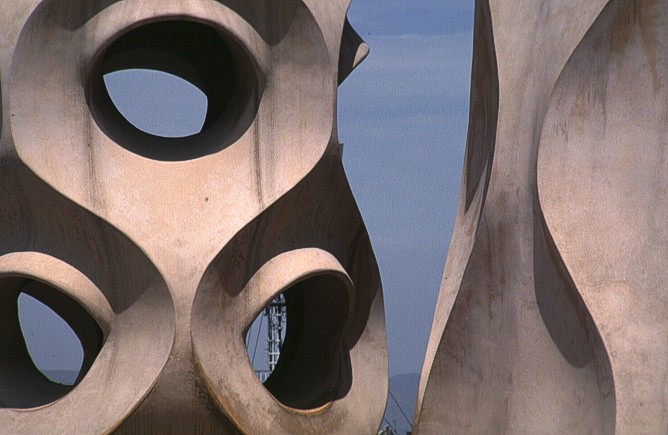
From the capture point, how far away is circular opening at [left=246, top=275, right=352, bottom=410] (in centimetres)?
1263

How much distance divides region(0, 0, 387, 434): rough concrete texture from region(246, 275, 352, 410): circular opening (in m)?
0.32

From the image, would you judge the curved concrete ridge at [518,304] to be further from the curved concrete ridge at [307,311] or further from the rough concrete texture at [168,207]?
the rough concrete texture at [168,207]

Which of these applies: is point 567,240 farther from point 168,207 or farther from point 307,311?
point 307,311

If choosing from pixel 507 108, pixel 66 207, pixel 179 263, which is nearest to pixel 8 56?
pixel 66 207

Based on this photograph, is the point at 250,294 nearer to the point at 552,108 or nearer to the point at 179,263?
the point at 179,263

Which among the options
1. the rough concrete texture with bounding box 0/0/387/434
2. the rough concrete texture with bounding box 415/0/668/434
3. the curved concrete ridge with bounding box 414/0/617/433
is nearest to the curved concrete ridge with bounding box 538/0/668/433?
the rough concrete texture with bounding box 415/0/668/434

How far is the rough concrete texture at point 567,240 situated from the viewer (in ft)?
32.7

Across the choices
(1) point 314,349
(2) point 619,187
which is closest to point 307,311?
(1) point 314,349

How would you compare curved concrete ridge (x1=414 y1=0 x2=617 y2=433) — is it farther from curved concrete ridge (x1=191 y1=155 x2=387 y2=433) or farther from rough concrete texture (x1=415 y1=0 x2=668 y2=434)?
curved concrete ridge (x1=191 y1=155 x2=387 y2=433)

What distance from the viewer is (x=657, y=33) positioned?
1013 cm

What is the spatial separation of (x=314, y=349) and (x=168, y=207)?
2.39m

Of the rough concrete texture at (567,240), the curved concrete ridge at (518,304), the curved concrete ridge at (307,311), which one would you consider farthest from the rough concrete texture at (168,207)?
the rough concrete texture at (567,240)

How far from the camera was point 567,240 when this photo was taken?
1031 cm

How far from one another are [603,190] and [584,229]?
0.29m
